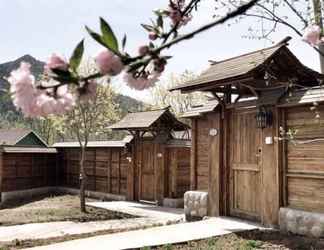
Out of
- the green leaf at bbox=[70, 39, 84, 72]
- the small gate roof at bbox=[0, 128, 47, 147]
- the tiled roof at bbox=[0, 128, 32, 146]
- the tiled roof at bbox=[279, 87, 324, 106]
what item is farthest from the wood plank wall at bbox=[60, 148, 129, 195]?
the green leaf at bbox=[70, 39, 84, 72]

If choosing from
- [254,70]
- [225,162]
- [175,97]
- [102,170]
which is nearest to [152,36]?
[254,70]

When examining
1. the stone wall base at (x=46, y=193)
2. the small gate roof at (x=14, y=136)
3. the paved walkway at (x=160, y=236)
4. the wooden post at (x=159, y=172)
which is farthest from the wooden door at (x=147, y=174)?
the small gate roof at (x=14, y=136)

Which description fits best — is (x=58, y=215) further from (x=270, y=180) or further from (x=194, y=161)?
(x=270, y=180)

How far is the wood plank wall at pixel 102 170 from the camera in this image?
15227mm

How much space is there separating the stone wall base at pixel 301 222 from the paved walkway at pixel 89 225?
283cm

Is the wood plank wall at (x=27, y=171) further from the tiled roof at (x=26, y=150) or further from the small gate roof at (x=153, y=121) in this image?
the small gate roof at (x=153, y=121)

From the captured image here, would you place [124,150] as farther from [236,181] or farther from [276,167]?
[276,167]

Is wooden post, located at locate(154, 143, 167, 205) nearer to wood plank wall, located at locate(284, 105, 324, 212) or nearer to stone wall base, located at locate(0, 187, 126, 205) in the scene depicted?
stone wall base, located at locate(0, 187, 126, 205)

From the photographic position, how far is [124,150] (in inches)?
588

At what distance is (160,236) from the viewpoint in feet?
23.7

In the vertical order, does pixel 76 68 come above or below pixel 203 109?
below

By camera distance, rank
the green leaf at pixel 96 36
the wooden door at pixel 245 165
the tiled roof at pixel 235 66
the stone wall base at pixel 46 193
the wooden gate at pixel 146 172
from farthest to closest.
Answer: the stone wall base at pixel 46 193, the wooden gate at pixel 146 172, the wooden door at pixel 245 165, the tiled roof at pixel 235 66, the green leaf at pixel 96 36

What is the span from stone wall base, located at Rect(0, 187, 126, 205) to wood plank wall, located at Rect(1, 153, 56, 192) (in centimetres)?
19

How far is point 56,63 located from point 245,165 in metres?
7.54
